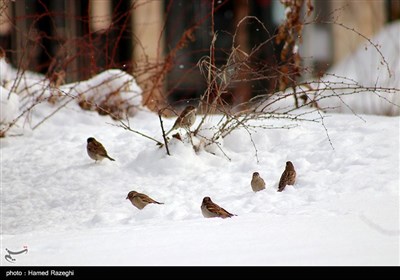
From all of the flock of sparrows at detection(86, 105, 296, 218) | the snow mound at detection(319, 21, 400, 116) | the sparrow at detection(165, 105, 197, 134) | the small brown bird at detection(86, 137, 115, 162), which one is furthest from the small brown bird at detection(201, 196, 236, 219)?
the snow mound at detection(319, 21, 400, 116)

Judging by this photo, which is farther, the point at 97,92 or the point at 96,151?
the point at 97,92

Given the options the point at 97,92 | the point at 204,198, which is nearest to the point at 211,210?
the point at 204,198

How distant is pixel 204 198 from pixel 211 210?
145 mm

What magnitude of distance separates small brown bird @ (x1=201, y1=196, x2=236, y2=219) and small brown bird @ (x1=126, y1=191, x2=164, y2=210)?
443 millimetres

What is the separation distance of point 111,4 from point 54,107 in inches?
380

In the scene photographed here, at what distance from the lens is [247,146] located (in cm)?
661

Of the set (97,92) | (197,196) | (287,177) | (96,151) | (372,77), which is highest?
(97,92)

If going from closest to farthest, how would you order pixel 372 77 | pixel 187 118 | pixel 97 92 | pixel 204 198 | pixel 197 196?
pixel 204 198 < pixel 197 196 < pixel 187 118 < pixel 97 92 < pixel 372 77

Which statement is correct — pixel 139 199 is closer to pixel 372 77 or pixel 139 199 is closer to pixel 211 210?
pixel 211 210

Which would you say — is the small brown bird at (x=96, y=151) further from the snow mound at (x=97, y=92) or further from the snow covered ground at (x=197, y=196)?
the snow mound at (x=97, y=92)

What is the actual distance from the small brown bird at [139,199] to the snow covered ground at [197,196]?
70mm

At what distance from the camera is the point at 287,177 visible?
575cm

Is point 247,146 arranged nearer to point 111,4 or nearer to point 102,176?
point 102,176

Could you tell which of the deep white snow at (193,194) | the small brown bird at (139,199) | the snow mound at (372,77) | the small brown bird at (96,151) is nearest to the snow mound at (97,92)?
the deep white snow at (193,194)
